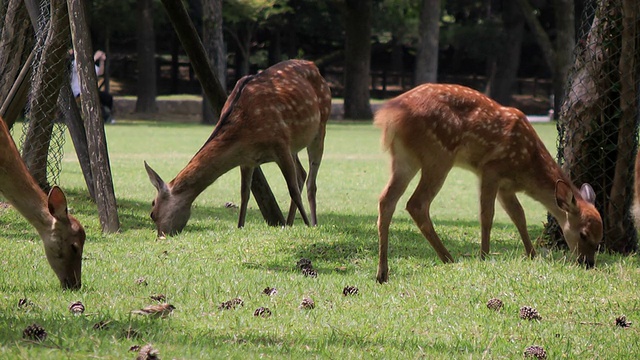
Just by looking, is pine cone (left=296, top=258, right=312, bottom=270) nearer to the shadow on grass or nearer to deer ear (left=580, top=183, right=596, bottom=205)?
the shadow on grass

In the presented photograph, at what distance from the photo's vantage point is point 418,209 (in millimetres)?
7758

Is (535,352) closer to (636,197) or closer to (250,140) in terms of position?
(636,197)

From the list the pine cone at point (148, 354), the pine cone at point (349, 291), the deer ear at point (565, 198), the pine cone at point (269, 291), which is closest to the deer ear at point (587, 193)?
the deer ear at point (565, 198)

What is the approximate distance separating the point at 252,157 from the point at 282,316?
4039 millimetres

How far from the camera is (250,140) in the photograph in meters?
9.48

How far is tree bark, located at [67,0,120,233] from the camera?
9.38 metres

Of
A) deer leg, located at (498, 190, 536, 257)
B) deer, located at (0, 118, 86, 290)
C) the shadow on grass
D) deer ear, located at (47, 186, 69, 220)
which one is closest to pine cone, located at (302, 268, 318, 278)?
the shadow on grass

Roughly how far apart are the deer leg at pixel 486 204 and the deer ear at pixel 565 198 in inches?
19.9

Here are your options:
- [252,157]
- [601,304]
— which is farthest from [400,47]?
[601,304]

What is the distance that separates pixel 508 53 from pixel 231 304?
123 ft

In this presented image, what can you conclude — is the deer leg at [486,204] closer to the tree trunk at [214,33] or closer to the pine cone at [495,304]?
the pine cone at [495,304]

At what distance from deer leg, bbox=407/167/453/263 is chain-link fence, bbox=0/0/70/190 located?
414 centimetres

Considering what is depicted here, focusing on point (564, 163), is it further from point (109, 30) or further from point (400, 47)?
point (400, 47)

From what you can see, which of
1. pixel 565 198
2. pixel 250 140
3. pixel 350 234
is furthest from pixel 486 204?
pixel 250 140
